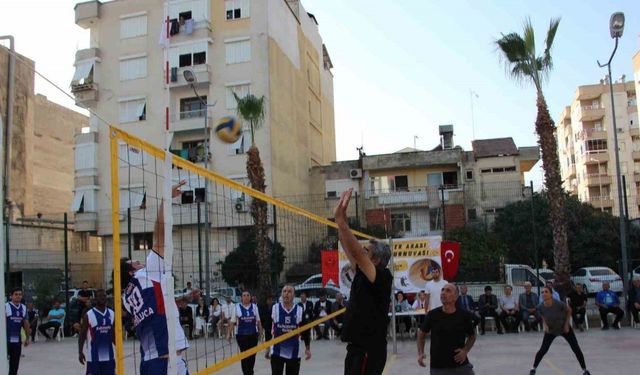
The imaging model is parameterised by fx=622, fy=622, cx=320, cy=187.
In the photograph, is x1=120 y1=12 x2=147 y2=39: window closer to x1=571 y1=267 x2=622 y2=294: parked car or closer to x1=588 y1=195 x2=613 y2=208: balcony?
x1=571 y1=267 x2=622 y2=294: parked car

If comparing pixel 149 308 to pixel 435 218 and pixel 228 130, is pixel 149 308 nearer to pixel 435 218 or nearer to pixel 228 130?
pixel 228 130

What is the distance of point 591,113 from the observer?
A: 58.6 meters

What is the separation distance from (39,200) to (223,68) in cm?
1956

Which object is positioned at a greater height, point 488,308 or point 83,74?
point 83,74

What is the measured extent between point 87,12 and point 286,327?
106 ft

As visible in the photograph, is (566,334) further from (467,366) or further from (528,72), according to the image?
(528,72)

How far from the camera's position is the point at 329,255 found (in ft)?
45.1

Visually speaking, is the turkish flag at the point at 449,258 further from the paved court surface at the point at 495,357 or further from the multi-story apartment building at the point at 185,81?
the multi-story apartment building at the point at 185,81

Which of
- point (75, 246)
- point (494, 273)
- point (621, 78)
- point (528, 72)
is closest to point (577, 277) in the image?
point (494, 273)

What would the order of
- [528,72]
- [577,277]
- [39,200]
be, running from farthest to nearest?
[39,200]
[577,277]
[528,72]

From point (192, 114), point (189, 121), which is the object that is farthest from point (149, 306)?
point (192, 114)

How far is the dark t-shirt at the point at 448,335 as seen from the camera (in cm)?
571

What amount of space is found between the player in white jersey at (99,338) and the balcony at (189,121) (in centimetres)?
2555

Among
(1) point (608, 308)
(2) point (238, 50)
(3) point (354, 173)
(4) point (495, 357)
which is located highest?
(2) point (238, 50)
